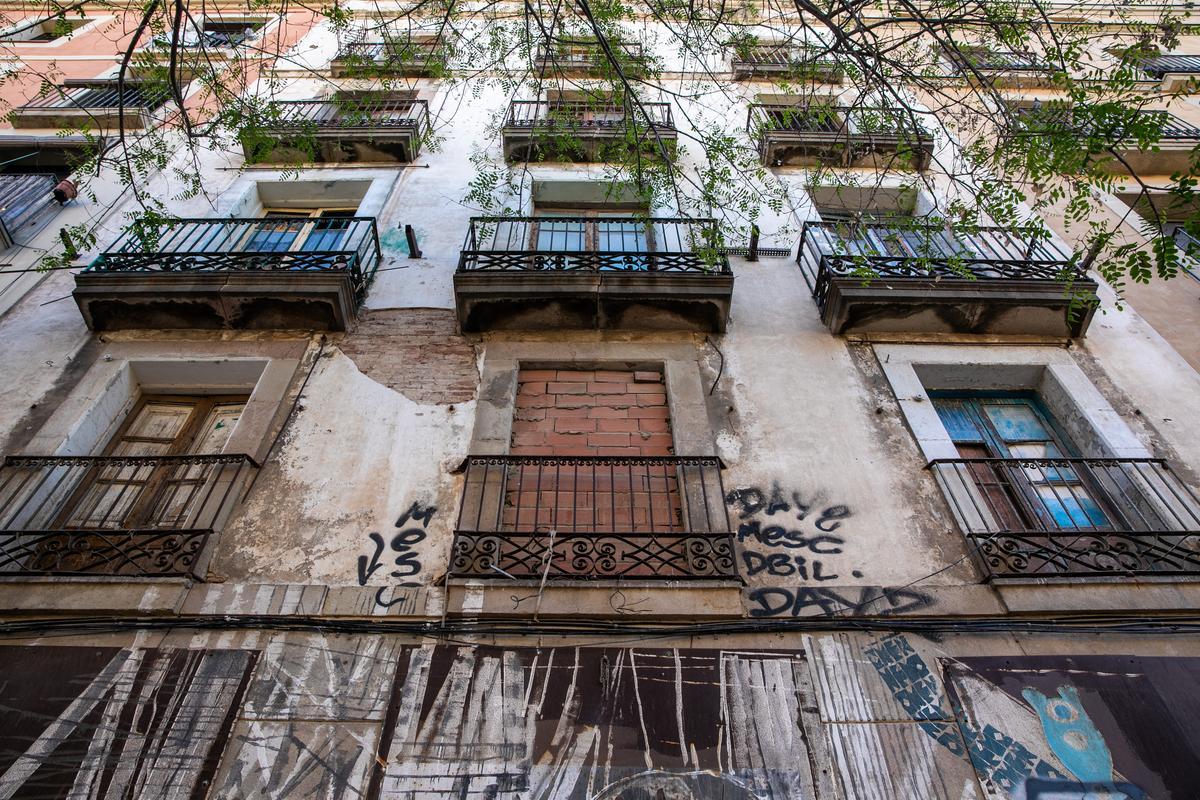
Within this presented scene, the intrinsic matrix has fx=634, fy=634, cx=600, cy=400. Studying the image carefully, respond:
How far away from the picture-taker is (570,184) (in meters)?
9.74

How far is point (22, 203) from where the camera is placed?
28.3ft

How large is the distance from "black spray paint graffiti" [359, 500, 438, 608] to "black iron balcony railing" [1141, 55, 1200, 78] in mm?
16100

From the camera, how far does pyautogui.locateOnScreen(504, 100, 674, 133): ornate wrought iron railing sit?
30.7 feet

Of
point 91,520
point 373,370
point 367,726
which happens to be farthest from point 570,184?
point 367,726

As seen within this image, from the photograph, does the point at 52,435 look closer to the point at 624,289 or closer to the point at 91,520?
the point at 91,520

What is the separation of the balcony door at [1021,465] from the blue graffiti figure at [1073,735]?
161 centimetres

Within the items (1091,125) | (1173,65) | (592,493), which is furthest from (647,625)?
(1173,65)

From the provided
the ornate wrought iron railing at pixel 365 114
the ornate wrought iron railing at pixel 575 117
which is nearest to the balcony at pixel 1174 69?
the ornate wrought iron railing at pixel 575 117

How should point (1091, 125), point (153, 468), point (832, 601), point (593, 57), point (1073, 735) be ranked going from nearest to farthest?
point (1073, 735) < point (832, 601) < point (1091, 125) < point (153, 468) < point (593, 57)

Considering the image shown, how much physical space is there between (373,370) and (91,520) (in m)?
2.73

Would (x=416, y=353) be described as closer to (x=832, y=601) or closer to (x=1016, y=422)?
(x=832, y=601)

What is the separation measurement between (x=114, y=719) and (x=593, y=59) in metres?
10.1

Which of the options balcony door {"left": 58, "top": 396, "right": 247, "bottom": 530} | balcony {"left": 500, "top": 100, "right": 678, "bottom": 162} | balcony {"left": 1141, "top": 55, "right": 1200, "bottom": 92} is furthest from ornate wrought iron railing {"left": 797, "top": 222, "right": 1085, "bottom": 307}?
balcony {"left": 1141, "top": 55, "right": 1200, "bottom": 92}

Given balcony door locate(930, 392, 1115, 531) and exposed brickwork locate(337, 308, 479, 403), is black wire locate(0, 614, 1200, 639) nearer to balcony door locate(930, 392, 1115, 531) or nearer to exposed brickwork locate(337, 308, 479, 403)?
balcony door locate(930, 392, 1115, 531)
